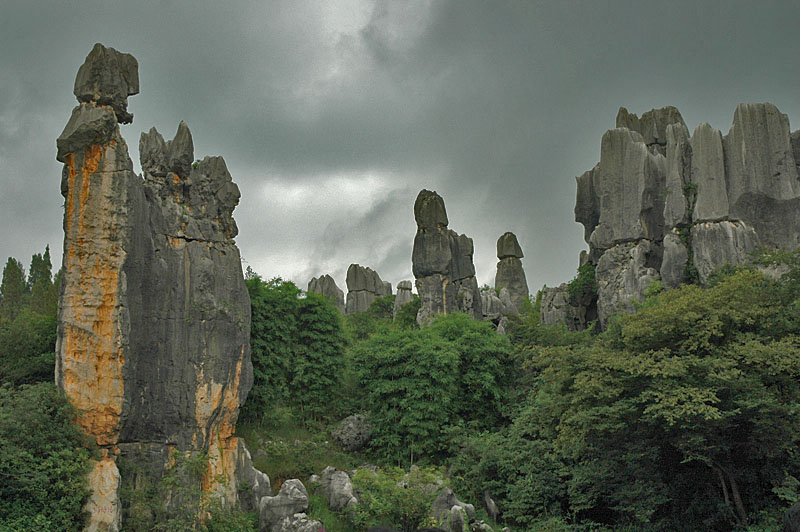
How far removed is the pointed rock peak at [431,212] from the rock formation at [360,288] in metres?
28.8

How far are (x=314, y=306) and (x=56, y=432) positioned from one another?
10.8m

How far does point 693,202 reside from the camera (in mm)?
29656

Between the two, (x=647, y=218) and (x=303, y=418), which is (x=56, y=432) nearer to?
(x=303, y=418)

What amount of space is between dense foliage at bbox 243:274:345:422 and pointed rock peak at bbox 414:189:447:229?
16.7 m

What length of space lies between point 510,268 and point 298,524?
4159 centimetres

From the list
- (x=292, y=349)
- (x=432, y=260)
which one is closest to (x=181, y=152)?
(x=292, y=349)

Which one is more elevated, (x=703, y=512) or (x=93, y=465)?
(x=93, y=465)

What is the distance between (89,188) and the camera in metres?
14.6

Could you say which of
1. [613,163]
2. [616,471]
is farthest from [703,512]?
[613,163]

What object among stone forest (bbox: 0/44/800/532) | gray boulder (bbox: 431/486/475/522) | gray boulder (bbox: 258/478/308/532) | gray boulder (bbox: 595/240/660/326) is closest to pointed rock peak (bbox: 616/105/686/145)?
gray boulder (bbox: 595/240/660/326)

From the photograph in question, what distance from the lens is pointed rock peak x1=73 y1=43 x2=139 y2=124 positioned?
15.2m

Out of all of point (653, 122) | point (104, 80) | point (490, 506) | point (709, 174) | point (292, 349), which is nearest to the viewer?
point (104, 80)

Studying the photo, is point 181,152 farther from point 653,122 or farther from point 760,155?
point 653,122

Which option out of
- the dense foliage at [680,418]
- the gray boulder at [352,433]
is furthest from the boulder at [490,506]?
the gray boulder at [352,433]
